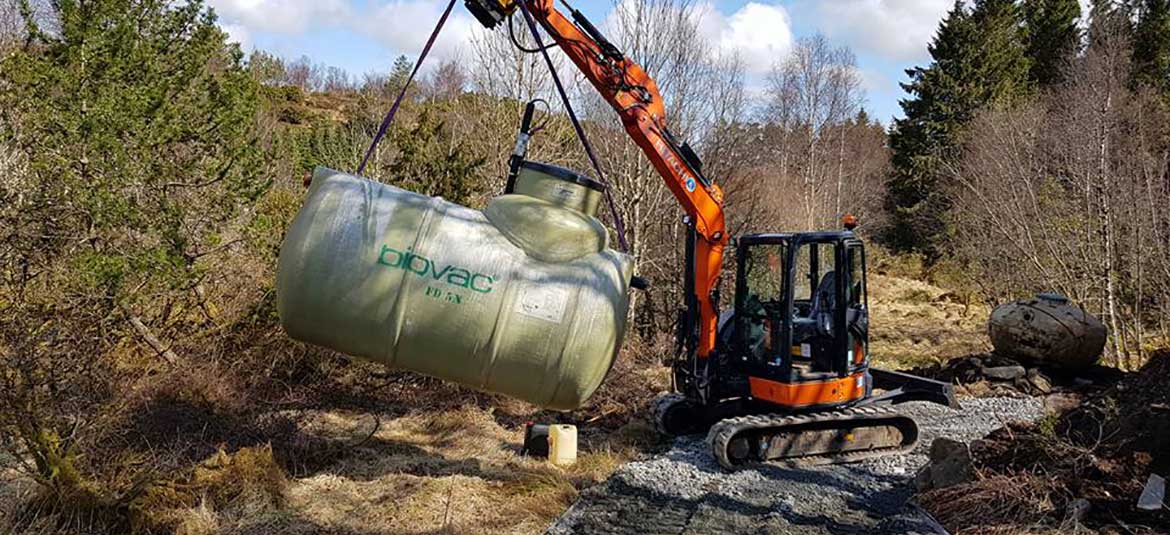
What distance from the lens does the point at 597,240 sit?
4.48 meters

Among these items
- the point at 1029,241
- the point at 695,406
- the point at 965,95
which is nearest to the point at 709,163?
the point at 1029,241

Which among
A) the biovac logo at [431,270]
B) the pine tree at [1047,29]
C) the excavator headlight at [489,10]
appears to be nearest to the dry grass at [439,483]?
the biovac logo at [431,270]

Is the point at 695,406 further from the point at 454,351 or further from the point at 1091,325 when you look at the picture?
the point at 1091,325

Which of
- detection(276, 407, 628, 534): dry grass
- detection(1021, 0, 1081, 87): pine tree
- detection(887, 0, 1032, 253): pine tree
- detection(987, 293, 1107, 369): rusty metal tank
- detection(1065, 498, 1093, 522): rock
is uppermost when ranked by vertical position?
detection(1021, 0, 1081, 87): pine tree

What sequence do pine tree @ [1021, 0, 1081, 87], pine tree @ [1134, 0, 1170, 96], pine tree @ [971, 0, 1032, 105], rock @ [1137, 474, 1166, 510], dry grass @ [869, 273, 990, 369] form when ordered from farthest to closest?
pine tree @ [1021, 0, 1081, 87] < pine tree @ [971, 0, 1032, 105] < pine tree @ [1134, 0, 1170, 96] < dry grass @ [869, 273, 990, 369] < rock @ [1137, 474, 1166, 510]

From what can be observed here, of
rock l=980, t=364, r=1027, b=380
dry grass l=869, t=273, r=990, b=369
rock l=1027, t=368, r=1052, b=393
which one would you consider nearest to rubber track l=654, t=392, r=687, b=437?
rock l=980, t=364, r=1027, b=380

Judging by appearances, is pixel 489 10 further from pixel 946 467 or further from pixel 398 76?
pixel 398 76

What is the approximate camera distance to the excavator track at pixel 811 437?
6.77 meters

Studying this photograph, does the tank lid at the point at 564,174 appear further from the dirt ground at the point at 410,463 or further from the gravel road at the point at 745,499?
the dirt ground at the point at 410,463

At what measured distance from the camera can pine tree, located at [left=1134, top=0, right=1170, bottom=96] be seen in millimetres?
25703

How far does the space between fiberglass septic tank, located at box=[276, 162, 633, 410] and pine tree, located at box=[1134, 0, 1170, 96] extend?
1159 inches

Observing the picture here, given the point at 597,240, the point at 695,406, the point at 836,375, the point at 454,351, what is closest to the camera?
the point at 454,351

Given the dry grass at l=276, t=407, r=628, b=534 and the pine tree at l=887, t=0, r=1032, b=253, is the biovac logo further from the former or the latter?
the pine tree at l=887, t=0, r=1032, b=253

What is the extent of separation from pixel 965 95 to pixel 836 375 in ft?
83.7
